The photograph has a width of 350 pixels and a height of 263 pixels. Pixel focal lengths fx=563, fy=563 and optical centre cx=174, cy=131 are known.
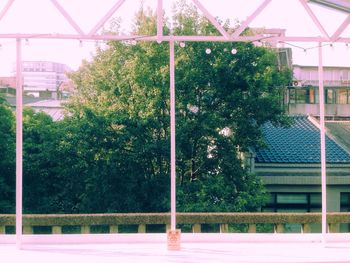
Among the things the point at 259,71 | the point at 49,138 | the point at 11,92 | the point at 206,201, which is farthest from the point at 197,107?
the point at 11,92

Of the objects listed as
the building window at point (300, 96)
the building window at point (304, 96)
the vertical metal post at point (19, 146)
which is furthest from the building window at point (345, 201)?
the building window at point (300, 96)

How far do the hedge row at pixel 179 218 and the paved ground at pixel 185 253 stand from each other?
11.5 feet

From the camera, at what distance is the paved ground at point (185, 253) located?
5.35m

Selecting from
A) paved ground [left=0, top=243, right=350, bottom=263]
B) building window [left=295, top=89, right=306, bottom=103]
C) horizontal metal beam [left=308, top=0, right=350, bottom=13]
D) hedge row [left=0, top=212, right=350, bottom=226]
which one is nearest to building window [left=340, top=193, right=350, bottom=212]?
hedge row [left=0, top=212, right=350, bottom=226]

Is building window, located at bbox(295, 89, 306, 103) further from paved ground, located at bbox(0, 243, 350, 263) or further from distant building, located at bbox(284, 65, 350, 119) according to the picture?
paved ground, located at bbox(0, 243, 350, 263)

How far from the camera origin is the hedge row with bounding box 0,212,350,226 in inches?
390

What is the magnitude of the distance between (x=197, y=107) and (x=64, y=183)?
3521 millimetres

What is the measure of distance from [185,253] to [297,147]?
10017 millimetres

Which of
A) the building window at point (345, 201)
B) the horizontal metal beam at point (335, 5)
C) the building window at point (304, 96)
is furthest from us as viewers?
the building window at point (304, 96)

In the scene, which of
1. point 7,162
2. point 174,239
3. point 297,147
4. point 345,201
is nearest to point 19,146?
point 174,239

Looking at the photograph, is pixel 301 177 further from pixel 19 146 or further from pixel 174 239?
pixel 19 146

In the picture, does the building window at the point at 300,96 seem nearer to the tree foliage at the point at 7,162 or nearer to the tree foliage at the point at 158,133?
the tree foliage at the point at 158,133

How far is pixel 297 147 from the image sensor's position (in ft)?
49.9

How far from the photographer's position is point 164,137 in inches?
493
